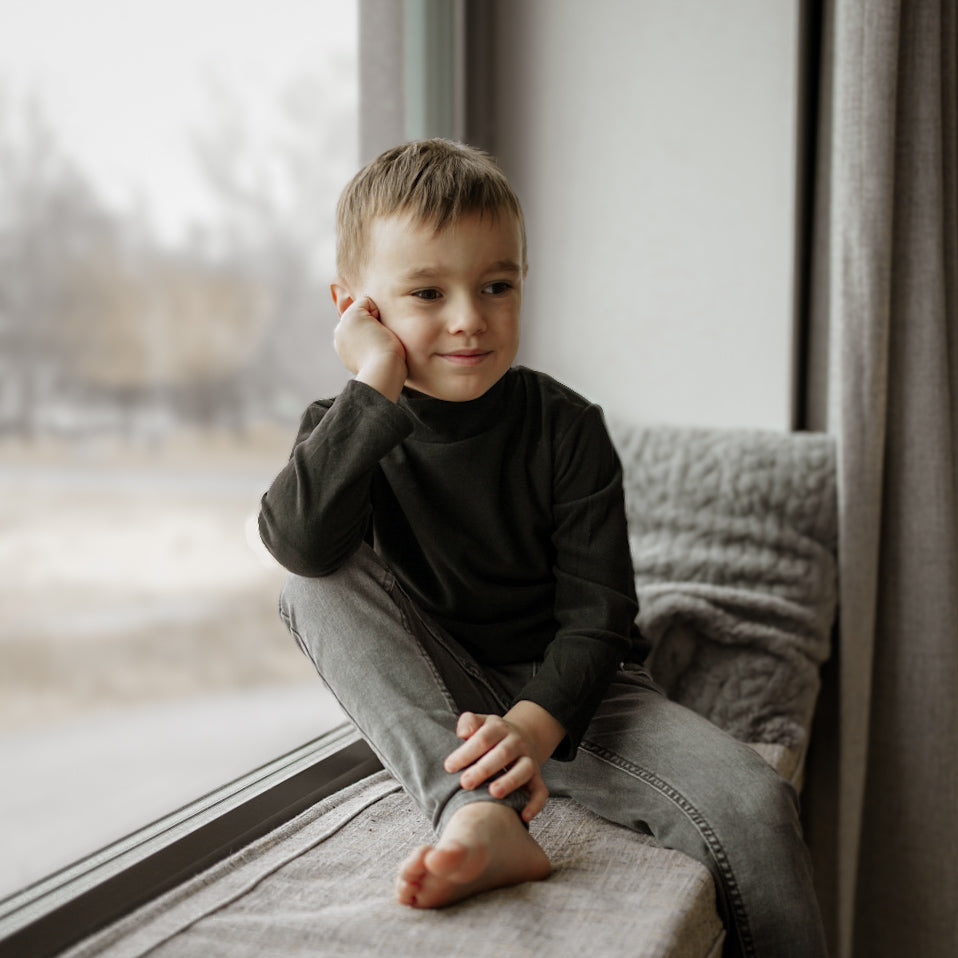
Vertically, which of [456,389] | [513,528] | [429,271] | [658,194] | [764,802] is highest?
[658,194]

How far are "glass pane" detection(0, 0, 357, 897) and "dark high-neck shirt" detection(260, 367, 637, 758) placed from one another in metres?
0.37

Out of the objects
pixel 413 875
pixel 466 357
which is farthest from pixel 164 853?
pixel 466 357

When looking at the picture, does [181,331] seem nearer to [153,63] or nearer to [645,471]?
[153,63]

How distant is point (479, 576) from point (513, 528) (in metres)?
0.06

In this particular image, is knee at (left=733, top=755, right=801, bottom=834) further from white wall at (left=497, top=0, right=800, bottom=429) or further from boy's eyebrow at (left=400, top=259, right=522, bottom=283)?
white wall at (left=497, top=0, right=800, bottom=429)

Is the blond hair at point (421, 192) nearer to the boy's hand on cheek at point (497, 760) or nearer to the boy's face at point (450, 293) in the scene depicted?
the boy's face at point (450, 293)

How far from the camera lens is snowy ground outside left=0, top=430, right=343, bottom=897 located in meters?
1.34

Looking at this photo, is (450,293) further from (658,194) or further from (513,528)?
(658,194)

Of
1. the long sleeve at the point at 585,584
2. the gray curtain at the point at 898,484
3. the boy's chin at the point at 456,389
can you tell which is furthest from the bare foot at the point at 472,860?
the gray curtain at the point at 898,484

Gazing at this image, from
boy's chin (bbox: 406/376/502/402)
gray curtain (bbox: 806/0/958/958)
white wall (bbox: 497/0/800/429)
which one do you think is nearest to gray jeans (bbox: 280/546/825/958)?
boy's chin (bbox: 406/376/502/402)

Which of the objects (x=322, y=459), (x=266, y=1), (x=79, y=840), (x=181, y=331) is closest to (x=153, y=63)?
(x=266, y=1)

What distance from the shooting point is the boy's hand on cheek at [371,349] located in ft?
3.02

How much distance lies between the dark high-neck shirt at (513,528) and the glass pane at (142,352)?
371 mm

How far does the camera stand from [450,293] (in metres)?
0.93
